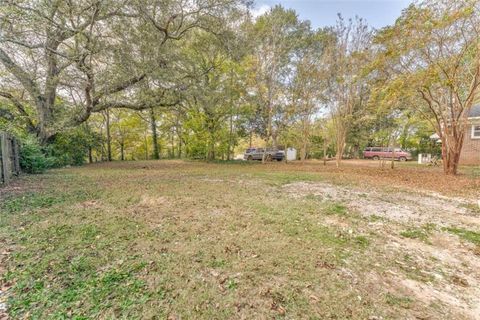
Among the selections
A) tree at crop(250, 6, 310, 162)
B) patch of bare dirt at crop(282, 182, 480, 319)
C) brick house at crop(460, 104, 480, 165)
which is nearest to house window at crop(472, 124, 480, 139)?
brick house at crop(460, 104, 480, 165)

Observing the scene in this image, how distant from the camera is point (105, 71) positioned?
7.96m

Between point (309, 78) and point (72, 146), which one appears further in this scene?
point (309, 78)

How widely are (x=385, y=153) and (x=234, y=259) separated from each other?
77.3 feet

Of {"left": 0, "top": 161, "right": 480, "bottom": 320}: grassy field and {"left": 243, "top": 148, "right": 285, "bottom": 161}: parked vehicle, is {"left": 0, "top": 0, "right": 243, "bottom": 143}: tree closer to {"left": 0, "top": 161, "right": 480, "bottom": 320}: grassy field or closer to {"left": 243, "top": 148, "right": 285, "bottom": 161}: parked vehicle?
{"left": 0, "top": 161, "right": 480, "bottom": 320}: grassy field

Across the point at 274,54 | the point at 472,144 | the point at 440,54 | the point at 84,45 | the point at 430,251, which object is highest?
the point at 274,54

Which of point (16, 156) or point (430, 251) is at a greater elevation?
point (16, 156)

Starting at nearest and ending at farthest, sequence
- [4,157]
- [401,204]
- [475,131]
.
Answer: [401,204] → [4,157] → [475,131]

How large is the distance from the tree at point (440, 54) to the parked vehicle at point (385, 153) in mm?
12130

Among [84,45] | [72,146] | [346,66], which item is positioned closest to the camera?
[84,45]

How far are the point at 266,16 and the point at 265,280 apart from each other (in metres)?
15.3

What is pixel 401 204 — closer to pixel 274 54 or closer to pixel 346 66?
pixel 346 66

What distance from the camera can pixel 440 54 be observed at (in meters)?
7.88

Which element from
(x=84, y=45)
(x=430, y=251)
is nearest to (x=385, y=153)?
(x=430, y=251)

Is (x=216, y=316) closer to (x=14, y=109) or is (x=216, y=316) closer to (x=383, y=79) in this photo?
(x=383, y=79)
